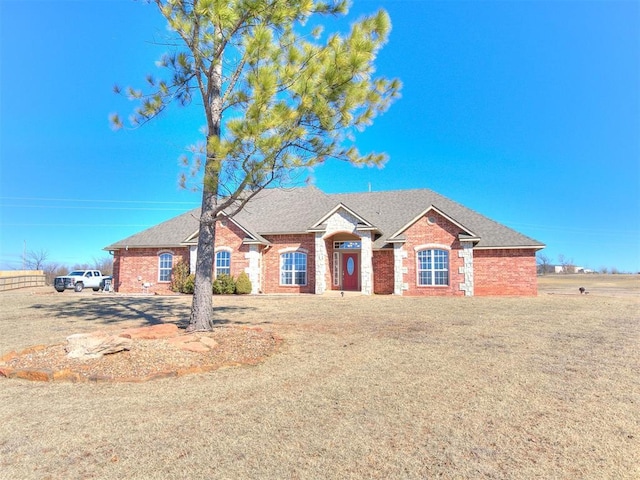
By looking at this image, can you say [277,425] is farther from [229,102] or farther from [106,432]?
[229,102]

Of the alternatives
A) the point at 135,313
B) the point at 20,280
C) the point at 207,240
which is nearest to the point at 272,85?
the point at 207,240

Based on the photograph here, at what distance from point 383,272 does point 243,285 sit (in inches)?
318

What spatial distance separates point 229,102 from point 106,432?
704 centimetres

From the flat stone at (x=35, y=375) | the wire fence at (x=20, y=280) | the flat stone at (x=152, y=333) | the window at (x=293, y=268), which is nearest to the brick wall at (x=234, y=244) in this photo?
the window at (x=293, y=268)

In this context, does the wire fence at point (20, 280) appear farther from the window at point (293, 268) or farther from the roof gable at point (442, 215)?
the roof gable at point (442, 215)

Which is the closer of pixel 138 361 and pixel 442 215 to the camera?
pixel 138 361

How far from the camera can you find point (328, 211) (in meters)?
23.6

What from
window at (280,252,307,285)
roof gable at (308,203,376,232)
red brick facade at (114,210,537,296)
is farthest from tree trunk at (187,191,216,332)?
window at (280,252,307,285)

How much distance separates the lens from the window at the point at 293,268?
2316 cm

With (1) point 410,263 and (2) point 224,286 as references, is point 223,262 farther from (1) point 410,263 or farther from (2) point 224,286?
(1) point 410,263

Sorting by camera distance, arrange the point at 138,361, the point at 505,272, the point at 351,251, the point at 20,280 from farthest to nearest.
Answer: the point at 20,280 < the point at 351,251 < the point at 505,272 < the point at 138,361

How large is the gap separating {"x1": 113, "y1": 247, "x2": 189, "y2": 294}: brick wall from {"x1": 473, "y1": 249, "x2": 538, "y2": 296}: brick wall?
690 inches

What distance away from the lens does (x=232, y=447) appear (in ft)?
11.9

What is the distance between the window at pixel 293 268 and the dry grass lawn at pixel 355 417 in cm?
1475
